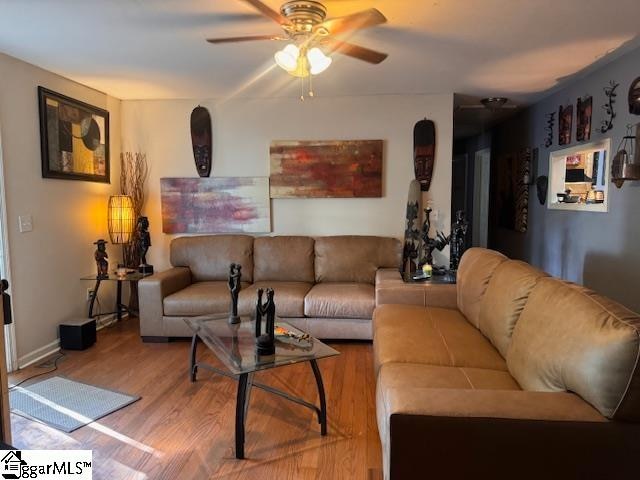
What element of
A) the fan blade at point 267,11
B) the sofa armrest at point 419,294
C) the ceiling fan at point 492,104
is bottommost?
the sofa armrest at point 419,294

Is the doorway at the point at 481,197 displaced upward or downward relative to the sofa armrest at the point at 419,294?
upward

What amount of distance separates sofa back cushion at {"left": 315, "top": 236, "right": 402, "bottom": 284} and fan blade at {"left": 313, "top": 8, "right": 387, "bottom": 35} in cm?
223

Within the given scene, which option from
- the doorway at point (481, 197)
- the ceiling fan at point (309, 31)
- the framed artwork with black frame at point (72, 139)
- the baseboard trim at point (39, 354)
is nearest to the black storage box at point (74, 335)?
the baseboard trim at point (39, 354)

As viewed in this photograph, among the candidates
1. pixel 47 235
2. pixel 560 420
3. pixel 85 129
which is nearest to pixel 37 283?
pixel 47 235

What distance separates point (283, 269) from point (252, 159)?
1186mm

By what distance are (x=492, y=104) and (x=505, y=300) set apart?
2.97 metres

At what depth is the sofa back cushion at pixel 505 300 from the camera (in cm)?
204

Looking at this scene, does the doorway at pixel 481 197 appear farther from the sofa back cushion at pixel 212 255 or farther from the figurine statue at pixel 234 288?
the figurine statue at pixel 234 288

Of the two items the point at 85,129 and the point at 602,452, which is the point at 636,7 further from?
the point at 85,129

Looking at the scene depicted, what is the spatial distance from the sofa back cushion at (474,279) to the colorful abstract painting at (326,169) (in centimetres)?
153

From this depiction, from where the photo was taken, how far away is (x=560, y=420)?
130cm

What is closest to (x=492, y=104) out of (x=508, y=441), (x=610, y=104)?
(x=610, y=104)

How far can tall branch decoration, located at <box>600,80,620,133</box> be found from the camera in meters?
3.24

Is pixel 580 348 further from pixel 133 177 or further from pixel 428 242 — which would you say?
pixel 133 177
